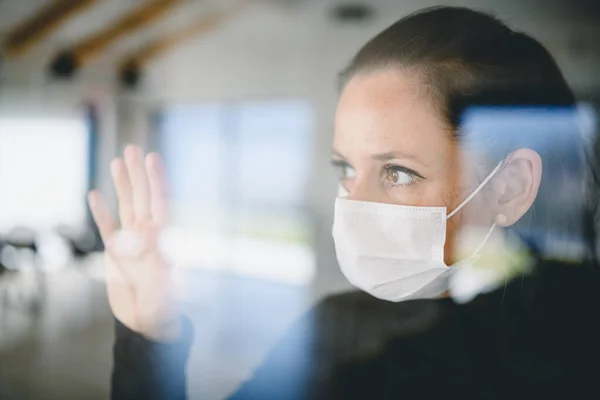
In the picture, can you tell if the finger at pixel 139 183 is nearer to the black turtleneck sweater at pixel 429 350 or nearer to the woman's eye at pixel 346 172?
the black turtleneck sweater at pixel 429 350

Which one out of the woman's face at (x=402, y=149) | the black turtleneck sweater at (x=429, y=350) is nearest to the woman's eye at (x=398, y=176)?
the woman's face at (x=402, y=149)

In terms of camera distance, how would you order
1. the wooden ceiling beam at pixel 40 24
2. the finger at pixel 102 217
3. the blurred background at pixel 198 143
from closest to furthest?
the blurred background at pixel 198 143 < the finger at pixel 102 217 < the wooden ceiling beam at pixel 40 24

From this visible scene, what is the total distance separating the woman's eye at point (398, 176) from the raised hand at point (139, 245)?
0.45 metres

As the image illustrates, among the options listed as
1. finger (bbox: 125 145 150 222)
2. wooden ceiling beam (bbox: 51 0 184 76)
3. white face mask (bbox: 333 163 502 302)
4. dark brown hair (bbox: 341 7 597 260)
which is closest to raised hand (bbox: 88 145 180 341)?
finger (bbox: 125 145 150 222)

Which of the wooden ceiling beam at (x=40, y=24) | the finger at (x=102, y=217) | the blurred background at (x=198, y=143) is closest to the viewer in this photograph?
the blurred background at (x=198, y=143)

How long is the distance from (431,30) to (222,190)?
1.59 feet

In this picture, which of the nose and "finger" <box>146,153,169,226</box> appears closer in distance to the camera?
the nose

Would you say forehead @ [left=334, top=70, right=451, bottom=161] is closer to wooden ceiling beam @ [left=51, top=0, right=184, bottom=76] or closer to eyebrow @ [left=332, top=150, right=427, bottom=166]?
eyebrow @ [left=332, top=150, right=427, bottom=166]

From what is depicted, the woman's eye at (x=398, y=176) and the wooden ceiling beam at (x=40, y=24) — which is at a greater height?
the wooden ceiling beam at (x=40, y=24)

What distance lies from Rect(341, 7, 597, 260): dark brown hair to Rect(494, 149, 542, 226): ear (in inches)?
0.5

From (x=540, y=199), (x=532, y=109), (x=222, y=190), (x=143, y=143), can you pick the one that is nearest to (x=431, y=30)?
(x=532, y=109)

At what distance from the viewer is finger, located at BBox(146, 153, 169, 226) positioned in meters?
0.90

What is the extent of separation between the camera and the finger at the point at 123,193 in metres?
0.90

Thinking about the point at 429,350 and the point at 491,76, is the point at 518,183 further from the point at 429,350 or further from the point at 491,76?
the point at 429,350
